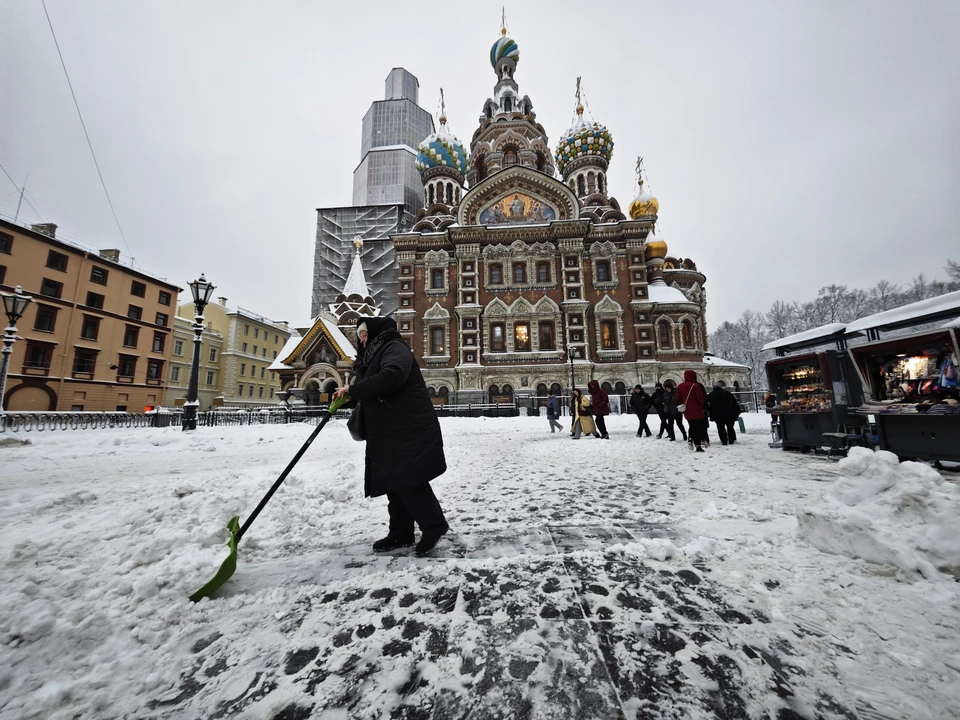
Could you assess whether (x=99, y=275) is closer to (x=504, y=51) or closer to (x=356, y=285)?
(x=356, y=285)

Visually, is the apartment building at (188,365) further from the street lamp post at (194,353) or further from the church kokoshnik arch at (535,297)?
the street lamp post at (194,353)

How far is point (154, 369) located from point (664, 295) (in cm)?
4118

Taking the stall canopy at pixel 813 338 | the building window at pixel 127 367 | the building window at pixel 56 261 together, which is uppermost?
the building window at pixel 56 261

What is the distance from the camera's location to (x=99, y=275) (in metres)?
26.7

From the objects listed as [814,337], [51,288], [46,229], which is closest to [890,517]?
[814,337]

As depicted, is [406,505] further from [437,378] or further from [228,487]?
[437,378]

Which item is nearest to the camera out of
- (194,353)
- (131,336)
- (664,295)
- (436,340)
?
(194,353)

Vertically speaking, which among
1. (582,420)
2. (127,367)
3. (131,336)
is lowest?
(582,420)

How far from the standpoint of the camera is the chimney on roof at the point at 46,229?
22.9 m

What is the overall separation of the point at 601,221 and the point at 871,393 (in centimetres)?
2595

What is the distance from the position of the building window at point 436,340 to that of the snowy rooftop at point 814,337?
21530mm

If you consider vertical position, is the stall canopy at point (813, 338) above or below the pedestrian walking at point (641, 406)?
above

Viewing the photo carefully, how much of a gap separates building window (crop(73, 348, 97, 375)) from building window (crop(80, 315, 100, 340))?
3.45 ft

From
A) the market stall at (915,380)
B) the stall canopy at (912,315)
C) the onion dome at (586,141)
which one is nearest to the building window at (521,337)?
the onion dome at (586,141)
